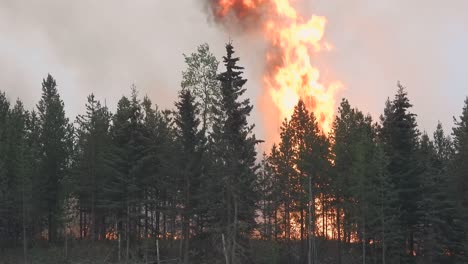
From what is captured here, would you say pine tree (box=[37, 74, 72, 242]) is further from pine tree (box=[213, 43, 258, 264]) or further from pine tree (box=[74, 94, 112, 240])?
pine tree (box=[213, 43, 258, 264])

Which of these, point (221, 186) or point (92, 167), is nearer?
point (221, 186)

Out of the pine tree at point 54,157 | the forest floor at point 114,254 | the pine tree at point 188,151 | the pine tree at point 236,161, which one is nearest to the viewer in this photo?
the pine tree at point 236,161

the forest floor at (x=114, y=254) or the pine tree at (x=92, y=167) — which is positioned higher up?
the pine tree at (x=92, y=167)

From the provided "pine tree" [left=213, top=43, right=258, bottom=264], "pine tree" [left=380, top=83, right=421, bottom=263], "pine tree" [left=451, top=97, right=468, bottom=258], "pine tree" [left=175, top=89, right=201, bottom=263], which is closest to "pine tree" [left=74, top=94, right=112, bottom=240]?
"pine tree" [left=175, top=89, right=201, bottom=263]

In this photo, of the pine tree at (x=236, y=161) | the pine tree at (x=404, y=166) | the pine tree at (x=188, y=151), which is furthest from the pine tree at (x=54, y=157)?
the pine tree at (x=404, y=166)

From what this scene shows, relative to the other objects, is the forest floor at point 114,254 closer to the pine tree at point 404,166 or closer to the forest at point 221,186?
the forest at point 221,186

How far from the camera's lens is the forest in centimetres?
4144

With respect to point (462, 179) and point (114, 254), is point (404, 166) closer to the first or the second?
point (462, 179)

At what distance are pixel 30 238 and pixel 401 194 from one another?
4154 centimetres

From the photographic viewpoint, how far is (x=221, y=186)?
41156mm

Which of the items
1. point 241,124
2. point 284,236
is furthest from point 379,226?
point 241,124

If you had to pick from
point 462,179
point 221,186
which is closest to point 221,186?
point 221,186

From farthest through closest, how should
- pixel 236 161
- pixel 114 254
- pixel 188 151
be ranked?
pixel 114 254, pixel 188 151, pixel 236 161

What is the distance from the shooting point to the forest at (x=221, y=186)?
41.4 m
